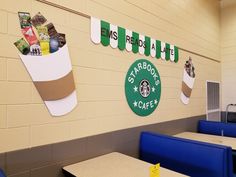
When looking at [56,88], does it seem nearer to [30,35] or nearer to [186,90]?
[30,35]

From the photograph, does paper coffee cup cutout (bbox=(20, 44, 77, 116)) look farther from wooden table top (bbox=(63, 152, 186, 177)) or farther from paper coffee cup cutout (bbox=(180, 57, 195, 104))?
paper coffee cup cutout (bbox=(180, 57, 195, 104))

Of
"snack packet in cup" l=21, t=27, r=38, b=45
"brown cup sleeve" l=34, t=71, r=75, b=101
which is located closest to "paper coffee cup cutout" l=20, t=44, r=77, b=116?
"brown cup sleeve" l=34, t=71, r=75, b=101

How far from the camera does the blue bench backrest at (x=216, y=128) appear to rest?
3025 millimetres

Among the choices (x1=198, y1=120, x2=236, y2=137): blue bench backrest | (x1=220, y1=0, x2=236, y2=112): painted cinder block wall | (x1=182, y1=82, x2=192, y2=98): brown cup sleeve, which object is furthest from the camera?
(x1=220, y1=0, x2=236, y2=112): painted cinder block wall

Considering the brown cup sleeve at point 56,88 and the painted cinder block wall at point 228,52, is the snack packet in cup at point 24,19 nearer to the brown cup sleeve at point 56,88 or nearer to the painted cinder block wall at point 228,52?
the brown cup sleeve at point 56,88

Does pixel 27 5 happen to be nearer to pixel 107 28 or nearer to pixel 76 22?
pixel 76 22

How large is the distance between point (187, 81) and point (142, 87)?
47.9 inches

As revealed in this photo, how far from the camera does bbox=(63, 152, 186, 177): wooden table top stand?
1.53 metres

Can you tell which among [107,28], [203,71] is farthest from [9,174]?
[203,71]

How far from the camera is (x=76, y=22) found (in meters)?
1.89

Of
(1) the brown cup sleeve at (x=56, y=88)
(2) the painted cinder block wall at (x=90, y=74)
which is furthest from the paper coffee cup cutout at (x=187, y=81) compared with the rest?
(1) the brown cup sleeve at (x=56, y=88)

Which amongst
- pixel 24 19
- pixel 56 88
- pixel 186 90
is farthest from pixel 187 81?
pixel 24 19

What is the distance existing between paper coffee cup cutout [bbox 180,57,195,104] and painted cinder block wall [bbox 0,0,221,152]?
0.12m

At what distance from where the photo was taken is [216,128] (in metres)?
3.26
